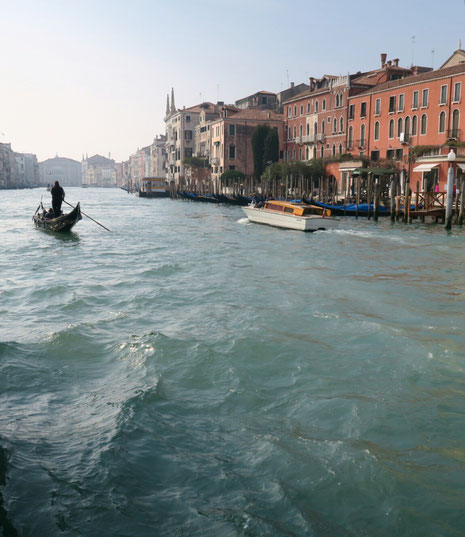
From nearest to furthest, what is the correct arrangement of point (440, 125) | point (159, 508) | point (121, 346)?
1. point (159, 508)
2. point (121, 346)
3. point (440, 125)

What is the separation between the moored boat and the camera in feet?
51.4

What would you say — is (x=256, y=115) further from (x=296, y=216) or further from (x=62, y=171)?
(x=62, y=171)

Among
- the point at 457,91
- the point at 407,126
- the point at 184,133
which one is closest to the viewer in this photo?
the point at 457,91

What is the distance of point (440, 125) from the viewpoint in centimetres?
2245

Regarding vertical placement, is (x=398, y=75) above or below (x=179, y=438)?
above

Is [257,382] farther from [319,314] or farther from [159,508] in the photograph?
[319,314]

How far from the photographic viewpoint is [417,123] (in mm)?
23625

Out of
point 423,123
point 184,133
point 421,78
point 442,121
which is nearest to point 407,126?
point 423,123

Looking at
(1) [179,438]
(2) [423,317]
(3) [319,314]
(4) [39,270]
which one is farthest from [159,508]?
(4) [39,270]

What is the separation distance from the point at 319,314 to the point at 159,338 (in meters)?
1.81

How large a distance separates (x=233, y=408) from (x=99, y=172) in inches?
6133

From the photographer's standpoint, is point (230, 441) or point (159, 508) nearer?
point (159, 508)

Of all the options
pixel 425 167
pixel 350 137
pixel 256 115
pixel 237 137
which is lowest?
pixel 425 167

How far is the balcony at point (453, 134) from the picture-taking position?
852 inches
